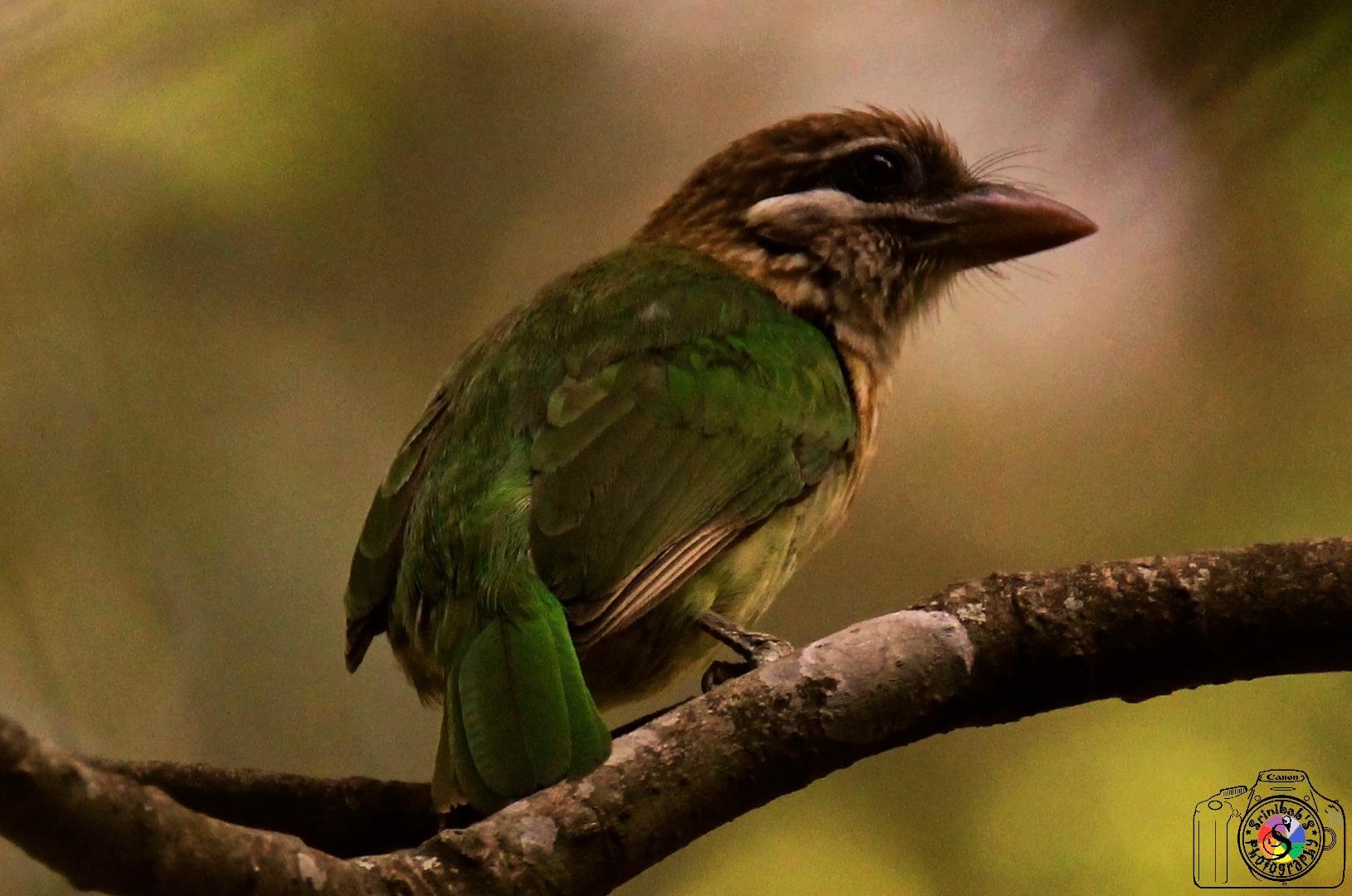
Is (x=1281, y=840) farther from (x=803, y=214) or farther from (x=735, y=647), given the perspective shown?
(x=803, y=214)

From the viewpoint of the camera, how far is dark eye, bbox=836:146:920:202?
117 inches

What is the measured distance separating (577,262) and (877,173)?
72 cm

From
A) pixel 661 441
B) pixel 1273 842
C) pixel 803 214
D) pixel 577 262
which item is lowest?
pixel 1273 842

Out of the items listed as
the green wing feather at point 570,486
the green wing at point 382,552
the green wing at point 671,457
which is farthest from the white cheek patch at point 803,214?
the green wing at point 382,552

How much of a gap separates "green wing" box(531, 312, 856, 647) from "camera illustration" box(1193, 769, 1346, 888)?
0.94 meters

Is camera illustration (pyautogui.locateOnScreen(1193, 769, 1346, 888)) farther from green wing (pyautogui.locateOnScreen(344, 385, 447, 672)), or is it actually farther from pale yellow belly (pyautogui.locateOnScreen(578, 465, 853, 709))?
green wing (pyautogui.locateOnScreen(344, 385, 447, 672))

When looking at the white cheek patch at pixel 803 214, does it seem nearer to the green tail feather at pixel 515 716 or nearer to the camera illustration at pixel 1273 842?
the green tail feather at pixel 515 716

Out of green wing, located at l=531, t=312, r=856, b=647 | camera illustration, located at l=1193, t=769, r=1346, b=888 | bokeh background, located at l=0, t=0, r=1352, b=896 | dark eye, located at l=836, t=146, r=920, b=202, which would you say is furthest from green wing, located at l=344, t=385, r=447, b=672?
camera illustration, located at l=1193, t=769, r=1346, b=888

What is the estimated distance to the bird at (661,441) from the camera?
1946 mm

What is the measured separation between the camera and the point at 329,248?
3059 millimetres

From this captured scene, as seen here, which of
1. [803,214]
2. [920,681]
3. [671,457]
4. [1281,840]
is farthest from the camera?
[803,214]

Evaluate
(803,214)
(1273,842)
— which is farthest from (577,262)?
(1273,842)

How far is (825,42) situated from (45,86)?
1.56m

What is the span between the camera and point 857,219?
2908 millimetres
